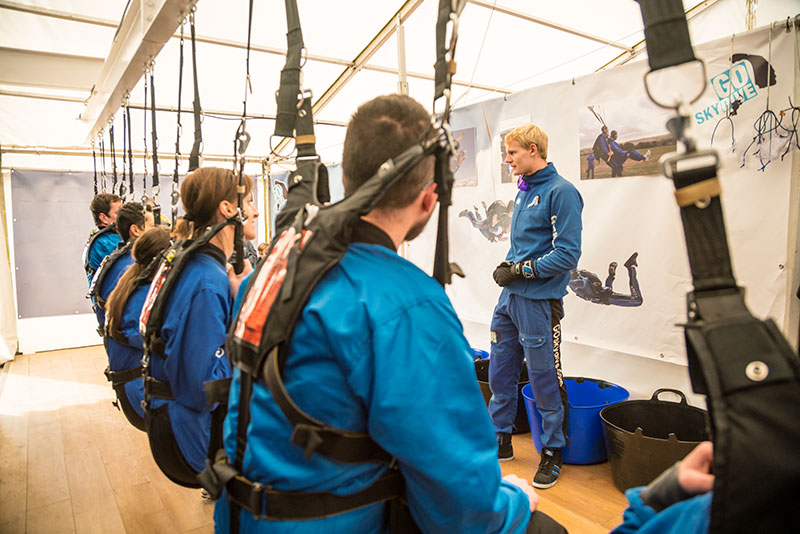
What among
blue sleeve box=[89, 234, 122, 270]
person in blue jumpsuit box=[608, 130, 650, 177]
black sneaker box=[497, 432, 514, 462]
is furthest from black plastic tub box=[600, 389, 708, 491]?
blue sleeve box=[89, 234, 122, 270]

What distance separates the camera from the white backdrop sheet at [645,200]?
238 cm

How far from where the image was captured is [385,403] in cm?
72

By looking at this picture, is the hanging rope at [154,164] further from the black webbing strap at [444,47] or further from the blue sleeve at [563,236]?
the blue sleeve at [563,236]

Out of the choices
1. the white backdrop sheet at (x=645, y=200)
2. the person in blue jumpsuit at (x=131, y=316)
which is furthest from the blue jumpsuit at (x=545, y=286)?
the person in blue jumpsuit at (x=131, y=316)

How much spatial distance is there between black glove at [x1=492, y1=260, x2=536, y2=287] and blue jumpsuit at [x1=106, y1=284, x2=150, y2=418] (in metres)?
1.77

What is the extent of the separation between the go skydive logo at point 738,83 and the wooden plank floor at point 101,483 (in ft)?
6.80

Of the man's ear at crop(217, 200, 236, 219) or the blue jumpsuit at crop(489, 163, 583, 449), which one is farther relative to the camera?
the blue jumpsuit at crop(489, 163, 583, 449)

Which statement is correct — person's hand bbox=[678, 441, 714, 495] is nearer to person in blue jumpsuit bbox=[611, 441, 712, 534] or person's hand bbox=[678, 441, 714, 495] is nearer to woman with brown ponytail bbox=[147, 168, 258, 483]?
person in blue jumpsuit bbox=[611, 441, 712, 534]

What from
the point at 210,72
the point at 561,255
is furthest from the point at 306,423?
the point at 210,72

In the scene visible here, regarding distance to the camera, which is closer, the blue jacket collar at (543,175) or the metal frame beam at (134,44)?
the metal frame beam at (134,44)

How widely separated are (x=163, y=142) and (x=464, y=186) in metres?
3.95

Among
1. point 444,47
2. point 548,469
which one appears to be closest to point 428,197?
point 444,47

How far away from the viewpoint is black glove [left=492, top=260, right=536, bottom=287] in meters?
2.52

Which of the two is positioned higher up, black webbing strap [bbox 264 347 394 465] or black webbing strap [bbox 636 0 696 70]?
black webbing strap [bbox 636 0 696 70]
